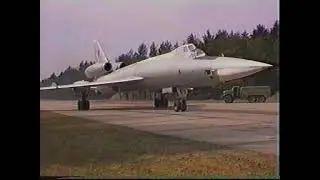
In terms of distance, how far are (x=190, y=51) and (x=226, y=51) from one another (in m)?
0.33

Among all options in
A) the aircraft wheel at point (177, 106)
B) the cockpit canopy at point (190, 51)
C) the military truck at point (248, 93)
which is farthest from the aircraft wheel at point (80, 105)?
the military truck at point (248, 93)

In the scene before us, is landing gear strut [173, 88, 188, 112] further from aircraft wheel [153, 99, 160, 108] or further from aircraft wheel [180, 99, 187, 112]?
aircraft wheel [153, 99, 160, 108]

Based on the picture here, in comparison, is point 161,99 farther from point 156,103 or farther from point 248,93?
point 248,93

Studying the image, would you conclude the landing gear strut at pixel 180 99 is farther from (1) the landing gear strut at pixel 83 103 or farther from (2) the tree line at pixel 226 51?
(1) the landing gear strut at pixel 83 103

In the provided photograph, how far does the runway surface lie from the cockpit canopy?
1.46ft

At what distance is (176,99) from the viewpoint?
4.52 metres

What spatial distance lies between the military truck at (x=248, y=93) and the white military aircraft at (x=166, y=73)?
0.38 ft

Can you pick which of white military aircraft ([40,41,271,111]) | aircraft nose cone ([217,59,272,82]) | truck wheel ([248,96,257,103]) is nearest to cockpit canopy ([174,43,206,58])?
white military aircraft ([40,41,271,111])

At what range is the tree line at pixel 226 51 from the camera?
4125 millimetres

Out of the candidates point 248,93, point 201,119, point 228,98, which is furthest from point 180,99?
point 248,93

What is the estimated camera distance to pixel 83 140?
13.9 ft
